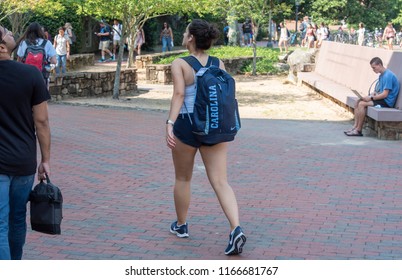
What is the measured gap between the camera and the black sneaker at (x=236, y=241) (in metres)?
5.74

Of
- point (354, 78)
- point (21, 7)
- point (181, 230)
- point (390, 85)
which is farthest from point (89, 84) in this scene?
point (181, 230)

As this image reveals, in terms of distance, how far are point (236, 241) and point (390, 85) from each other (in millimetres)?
7553

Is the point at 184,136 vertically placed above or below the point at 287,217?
above

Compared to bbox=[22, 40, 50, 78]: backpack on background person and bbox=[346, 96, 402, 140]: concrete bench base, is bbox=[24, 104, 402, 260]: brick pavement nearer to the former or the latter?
bbox=[346, 96, 402, 140]: concrete bench base

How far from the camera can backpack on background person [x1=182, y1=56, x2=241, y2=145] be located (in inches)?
222

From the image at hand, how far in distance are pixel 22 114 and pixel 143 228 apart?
7.69 ft

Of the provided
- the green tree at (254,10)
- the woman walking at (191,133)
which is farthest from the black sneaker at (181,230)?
the green tree at (254,10)

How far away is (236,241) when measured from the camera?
5.75 m

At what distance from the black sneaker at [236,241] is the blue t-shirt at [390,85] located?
24.5 ft

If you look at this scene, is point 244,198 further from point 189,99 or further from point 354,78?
point 354,78

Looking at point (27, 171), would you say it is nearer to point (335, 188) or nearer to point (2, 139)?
point (2, 139)
